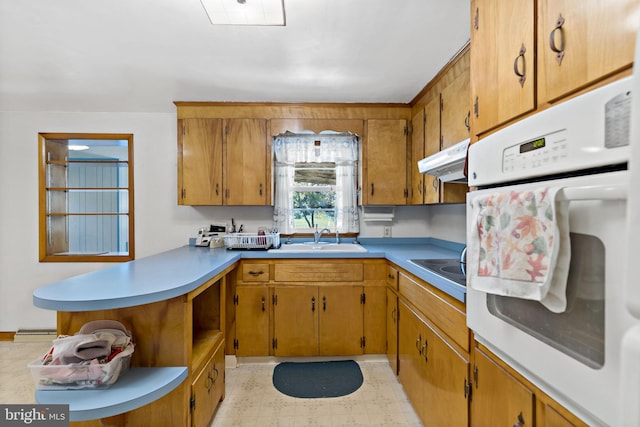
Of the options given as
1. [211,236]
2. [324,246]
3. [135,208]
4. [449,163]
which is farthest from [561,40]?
[135,208]

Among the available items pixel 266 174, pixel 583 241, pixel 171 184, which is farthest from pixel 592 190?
pixel 171 184

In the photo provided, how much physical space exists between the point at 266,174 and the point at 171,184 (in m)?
1.10

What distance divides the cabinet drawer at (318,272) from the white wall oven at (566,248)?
5.04ft

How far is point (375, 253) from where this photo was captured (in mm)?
2377

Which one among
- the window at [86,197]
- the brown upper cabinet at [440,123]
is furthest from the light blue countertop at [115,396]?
the window at [86,197]

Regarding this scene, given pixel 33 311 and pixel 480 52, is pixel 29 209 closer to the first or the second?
pixel 33 311

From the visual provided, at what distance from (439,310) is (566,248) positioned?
0.86 meters

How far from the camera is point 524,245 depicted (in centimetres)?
70

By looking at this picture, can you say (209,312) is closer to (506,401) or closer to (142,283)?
(142,283)

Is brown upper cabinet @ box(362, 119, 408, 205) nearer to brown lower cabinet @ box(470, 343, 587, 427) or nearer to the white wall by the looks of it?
the white wall

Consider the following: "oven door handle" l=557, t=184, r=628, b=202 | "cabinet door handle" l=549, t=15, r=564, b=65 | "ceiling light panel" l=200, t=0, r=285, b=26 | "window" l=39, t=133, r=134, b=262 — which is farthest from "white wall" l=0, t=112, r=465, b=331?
"oven door handle" l=557, t=184, r=628, b=202

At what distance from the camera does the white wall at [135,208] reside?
116 inches

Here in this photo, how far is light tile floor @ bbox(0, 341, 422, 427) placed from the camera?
1.76 meters

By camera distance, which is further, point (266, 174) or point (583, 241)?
point (266, 174)
